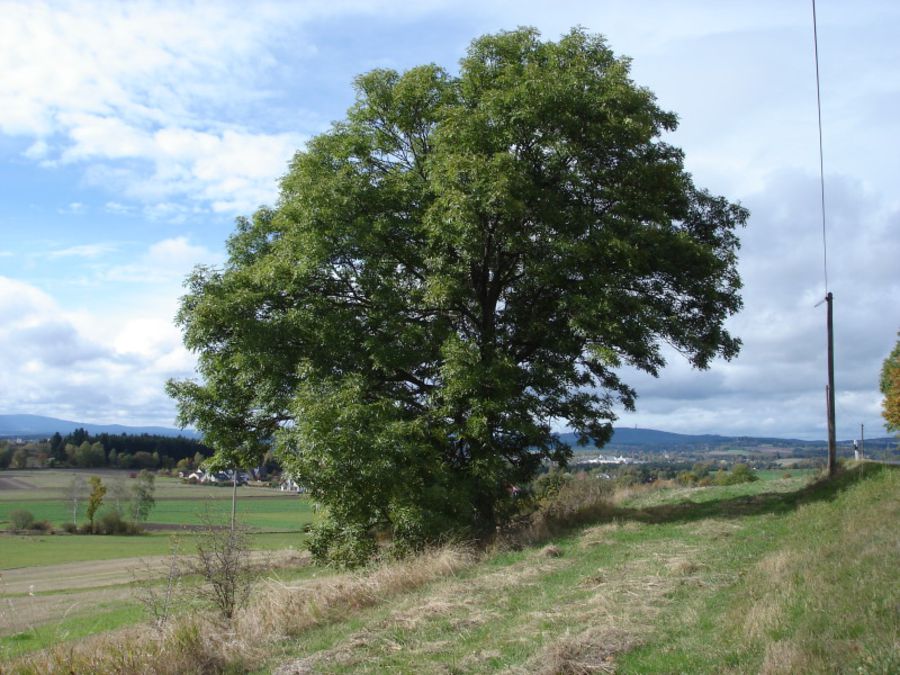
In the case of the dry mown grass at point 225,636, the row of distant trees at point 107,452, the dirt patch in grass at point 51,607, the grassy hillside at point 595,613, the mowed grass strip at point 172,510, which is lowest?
the mowed grass strip at point 172,510

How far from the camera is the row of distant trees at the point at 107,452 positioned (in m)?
99.0

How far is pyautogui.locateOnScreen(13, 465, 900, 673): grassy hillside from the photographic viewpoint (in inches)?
244

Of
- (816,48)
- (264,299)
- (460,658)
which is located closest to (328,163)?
(264,299)

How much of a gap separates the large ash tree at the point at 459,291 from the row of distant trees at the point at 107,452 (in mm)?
81919

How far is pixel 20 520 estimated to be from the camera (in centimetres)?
6238

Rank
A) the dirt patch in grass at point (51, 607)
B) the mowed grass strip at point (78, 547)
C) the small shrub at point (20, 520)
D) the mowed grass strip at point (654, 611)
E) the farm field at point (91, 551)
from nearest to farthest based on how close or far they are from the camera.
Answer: the mowed grass strip at point (654, 611) → the farm field at point (91, 551) → the dirt patch in grass at point (51, 607) → the mowed grass strip at point (78, 547) → the small shrub at point (20, 520)

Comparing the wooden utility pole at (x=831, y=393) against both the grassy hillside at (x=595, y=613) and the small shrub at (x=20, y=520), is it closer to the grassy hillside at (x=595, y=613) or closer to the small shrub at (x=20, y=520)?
the grassy hillside at (x=595, y=613)

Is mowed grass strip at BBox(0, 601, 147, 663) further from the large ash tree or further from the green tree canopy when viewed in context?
the green tree canopy

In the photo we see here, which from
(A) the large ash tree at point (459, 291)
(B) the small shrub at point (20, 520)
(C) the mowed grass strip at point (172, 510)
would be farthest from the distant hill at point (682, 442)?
(A) the large ash tree at point (459, 291)

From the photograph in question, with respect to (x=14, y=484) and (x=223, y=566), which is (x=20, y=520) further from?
(x=223, y=566)

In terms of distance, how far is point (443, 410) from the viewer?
55.5 feet

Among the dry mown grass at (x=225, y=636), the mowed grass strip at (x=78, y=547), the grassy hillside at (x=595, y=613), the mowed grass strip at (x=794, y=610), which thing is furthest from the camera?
the mowed grass strip at (x=78, y=547)

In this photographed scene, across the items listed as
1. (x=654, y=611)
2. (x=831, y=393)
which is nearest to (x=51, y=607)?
(x=654, y=611)

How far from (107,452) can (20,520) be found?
41.8 m
